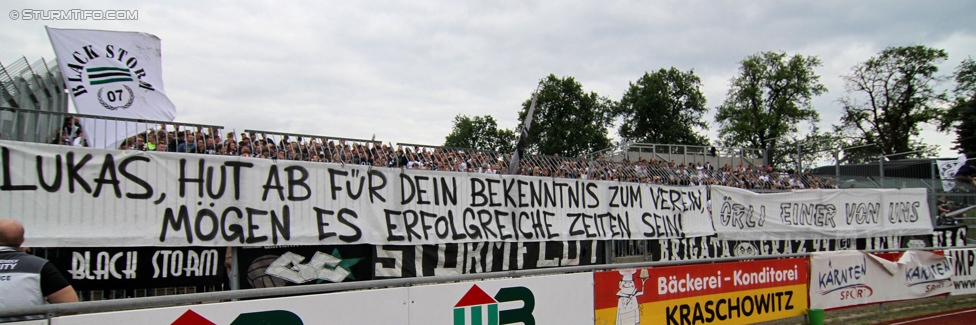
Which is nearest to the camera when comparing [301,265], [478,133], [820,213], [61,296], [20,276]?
[20,276]

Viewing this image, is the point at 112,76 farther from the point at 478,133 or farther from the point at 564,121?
the point at 478,133

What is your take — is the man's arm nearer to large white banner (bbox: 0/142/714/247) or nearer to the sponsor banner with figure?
large white banner (bbox: 0/142/714/247)

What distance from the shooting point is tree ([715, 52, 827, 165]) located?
59312 millimetres

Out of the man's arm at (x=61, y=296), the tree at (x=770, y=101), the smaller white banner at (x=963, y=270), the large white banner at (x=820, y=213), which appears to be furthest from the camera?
the tree at (x=770, y=101)

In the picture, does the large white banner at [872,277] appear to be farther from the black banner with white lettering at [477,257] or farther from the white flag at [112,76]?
the white flag at [112,76]

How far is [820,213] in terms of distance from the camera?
15984 mm

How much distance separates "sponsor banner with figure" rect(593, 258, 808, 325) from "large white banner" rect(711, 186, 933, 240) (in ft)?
12.4

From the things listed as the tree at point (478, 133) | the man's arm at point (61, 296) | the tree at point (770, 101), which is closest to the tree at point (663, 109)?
the tree at point (770, 101)

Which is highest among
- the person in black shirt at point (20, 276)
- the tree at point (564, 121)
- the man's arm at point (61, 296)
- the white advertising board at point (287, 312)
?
the tree at point (564, 121)

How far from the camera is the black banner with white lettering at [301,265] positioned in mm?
8047

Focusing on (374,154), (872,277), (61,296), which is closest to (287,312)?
(61,296)

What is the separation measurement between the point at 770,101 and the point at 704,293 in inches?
2333

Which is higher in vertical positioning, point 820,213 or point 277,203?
point 277,203

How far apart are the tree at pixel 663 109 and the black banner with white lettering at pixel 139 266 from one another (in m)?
58.5
